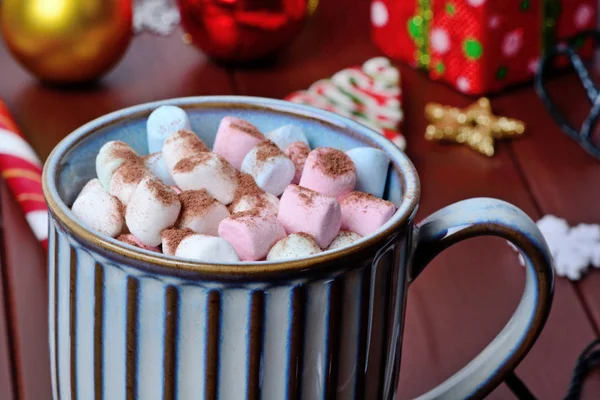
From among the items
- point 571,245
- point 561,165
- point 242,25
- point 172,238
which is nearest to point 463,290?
point 571,245

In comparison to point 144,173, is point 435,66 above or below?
below

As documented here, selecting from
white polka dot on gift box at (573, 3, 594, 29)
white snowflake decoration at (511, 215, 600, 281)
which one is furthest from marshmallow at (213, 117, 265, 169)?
white polka dot on gift box at (573, 3, 594, 29)

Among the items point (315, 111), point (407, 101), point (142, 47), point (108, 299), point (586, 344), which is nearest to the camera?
point (108, 299)

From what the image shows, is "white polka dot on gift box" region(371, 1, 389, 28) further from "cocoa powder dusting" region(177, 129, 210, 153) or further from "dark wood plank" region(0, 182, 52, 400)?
"cocoa powder dusting" region(177, 129, 210, 153)

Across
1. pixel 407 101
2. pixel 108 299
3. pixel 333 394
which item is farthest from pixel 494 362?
pixel 407 101

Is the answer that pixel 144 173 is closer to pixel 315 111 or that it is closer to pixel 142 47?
pixel 315 111

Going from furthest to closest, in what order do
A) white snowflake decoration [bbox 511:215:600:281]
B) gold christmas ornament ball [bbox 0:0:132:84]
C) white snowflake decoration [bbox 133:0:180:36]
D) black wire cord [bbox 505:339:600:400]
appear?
1. white snowflake decoration [bbox 133:0:180:36]
2. gold christmas ornament ball [bbox 0:0:132:84]
3. white snowflake decoration [bbox 511:215:600:281]
4. black wire cord [bbox 505:339:600:400]
